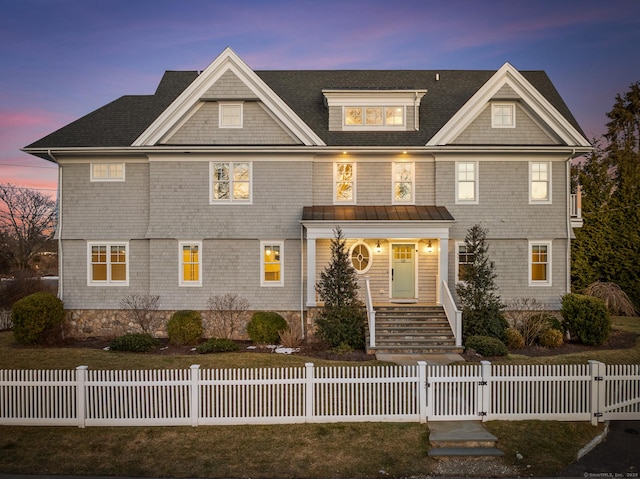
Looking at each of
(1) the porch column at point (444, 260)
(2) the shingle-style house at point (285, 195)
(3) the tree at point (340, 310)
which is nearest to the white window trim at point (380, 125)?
(2) the shingle-style house at point (285, 195)

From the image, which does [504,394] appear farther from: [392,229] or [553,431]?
[392,229]

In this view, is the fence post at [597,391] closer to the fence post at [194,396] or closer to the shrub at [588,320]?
the shrub at [588,320]

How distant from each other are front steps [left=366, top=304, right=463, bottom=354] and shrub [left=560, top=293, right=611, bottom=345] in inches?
183

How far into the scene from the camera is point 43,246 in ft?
145

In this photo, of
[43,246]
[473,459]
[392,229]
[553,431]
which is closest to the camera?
[473,459]

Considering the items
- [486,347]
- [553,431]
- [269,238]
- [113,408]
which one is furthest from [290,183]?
[553,431]

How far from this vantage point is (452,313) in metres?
15.5

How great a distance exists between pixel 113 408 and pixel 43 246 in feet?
137

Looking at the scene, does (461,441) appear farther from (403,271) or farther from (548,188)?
(548,188)

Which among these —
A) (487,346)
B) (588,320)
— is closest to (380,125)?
(487,346)

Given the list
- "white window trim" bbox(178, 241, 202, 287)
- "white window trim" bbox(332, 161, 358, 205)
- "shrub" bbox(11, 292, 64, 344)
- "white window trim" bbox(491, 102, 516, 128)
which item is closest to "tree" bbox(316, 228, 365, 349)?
"white window trim" bbox(332, 161, 358, 205)

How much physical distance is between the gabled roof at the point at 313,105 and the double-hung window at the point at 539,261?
4.18 meters

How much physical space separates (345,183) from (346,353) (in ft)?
23.3

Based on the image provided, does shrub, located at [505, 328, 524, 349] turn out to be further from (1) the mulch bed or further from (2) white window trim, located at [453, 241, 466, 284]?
(2) white window trim, located at [453, 241, 466, 284]
